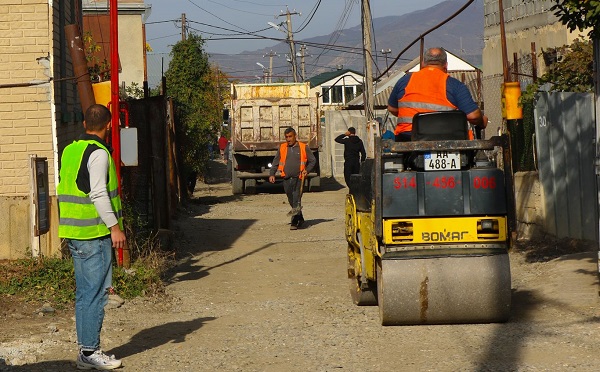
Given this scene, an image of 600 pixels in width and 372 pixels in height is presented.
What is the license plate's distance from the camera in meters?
9.14

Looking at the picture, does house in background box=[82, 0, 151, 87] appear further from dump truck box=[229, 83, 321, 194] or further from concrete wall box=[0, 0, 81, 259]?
concrete wall box=[0, 0, 81, 259]

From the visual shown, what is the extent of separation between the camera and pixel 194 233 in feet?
62.2

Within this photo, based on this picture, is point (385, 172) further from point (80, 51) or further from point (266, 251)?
point (266, 251)

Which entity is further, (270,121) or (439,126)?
(270,121)

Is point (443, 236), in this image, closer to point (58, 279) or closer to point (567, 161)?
point (58, 279)

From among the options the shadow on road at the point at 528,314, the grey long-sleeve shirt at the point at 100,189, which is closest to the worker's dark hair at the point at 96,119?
the grey long-sleeve shirt at the point at 100,189

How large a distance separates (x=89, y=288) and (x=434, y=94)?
350cm

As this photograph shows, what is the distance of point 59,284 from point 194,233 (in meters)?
7.50

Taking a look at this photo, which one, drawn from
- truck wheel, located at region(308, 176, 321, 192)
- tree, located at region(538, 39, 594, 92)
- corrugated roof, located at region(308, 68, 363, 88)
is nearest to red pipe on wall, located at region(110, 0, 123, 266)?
tree, located at region(538, 39, 594, 92)

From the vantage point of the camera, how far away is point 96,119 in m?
8.12

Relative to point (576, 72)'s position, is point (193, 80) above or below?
above

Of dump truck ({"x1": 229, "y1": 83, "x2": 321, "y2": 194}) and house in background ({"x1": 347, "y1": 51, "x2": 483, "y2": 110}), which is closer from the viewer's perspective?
dump truck ({"x1": 229, "y1": 83, "x2": 321, "y2": 194})

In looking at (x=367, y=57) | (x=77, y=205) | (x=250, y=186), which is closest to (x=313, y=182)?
(x=250, y=186)

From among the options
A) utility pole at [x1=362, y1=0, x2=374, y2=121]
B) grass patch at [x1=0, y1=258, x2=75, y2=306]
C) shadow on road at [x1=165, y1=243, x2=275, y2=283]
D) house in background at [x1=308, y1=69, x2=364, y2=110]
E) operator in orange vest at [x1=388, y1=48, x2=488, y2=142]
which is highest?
house in background at [x1=308, y1=69, x2=364, y2=110]
